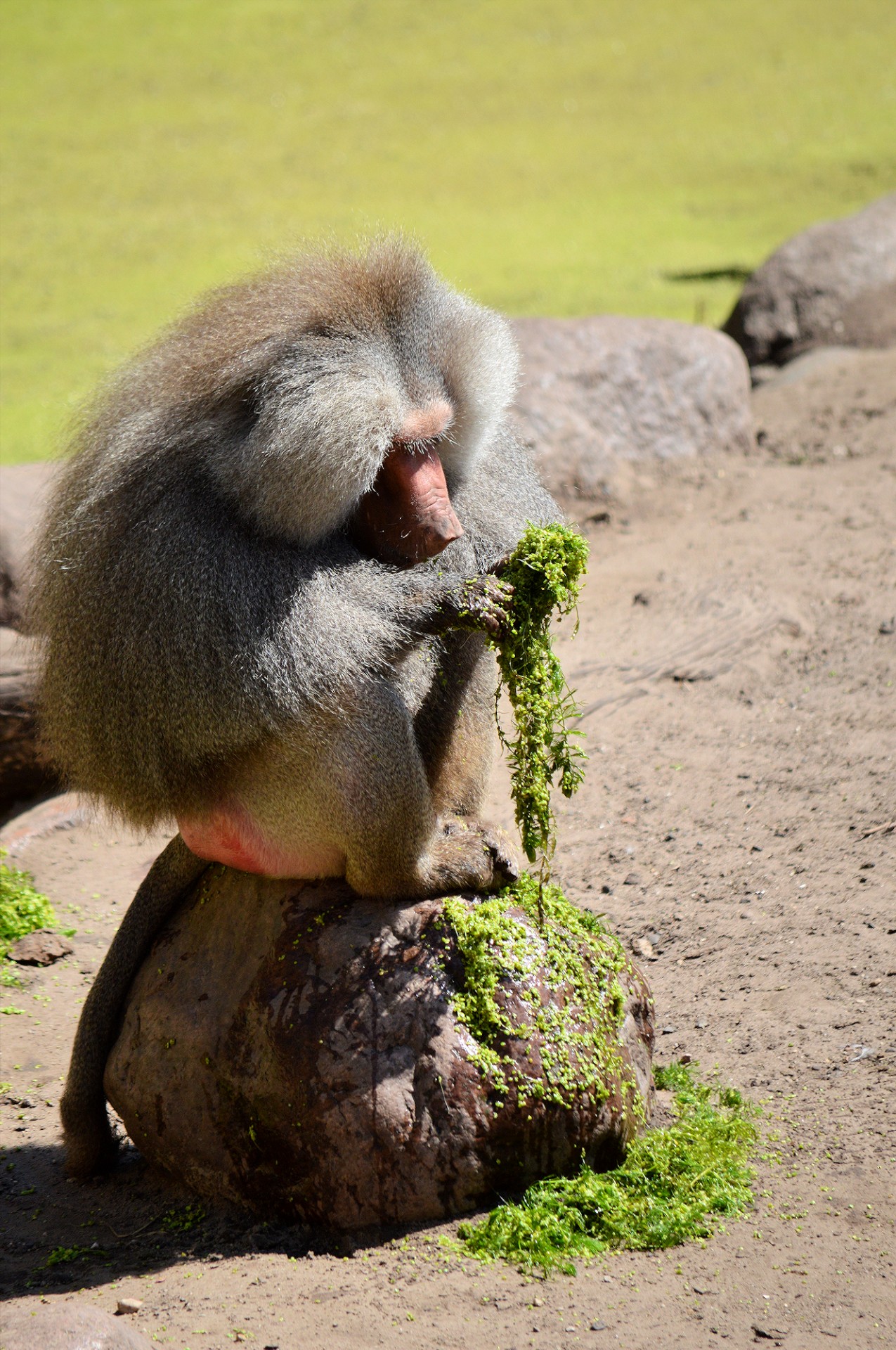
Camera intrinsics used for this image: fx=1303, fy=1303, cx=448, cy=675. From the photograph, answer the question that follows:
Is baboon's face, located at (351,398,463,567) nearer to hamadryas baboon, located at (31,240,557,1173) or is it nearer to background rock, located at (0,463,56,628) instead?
hamadryas baboon, located at (31,240,557,1173)

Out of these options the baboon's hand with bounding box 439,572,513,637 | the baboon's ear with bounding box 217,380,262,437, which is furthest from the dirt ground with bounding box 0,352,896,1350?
the baboon's ear with bounding box 217,380,262,437

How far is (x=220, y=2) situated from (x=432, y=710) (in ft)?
78.5

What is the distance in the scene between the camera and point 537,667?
140 inches

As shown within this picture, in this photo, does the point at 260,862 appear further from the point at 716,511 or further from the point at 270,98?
the point at 270,98

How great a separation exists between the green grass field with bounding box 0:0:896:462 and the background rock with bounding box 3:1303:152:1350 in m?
7.86

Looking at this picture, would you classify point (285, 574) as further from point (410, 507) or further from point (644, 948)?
point (644, 948)

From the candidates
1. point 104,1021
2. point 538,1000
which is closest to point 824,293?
point 538,1000

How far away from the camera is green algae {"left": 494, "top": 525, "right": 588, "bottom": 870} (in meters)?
3.47

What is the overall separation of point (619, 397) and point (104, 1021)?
592 centimetres

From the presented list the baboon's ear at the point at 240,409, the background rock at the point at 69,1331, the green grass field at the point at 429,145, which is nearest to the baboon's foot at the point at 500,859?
the baboon's ear at the point at 240,409

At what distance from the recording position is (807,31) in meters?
21.1

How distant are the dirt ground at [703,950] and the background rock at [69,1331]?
30cm

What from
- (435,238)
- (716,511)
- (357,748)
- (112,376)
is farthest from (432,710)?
(435,238)

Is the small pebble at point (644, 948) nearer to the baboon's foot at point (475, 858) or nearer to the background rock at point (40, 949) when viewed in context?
the baboon's foot at point (475, 858)
